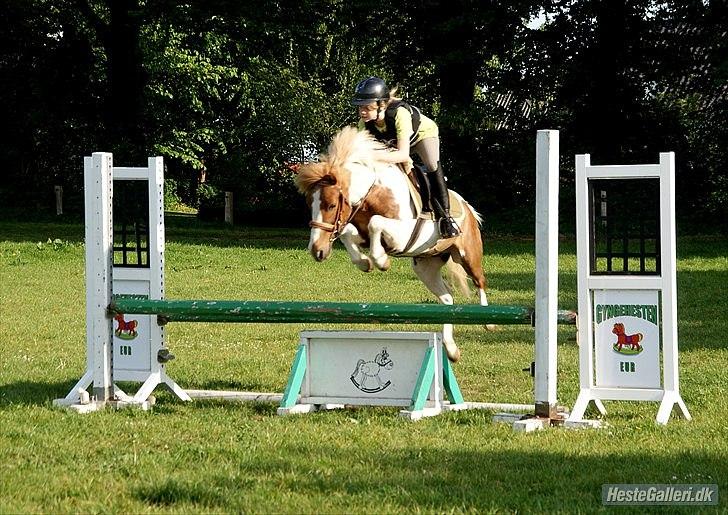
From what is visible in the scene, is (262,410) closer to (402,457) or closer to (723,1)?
(402,457)

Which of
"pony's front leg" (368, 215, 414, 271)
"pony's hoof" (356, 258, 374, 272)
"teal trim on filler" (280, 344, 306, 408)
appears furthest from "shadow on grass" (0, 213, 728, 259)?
"teal trim on filler" (280, 344, 306, 408)

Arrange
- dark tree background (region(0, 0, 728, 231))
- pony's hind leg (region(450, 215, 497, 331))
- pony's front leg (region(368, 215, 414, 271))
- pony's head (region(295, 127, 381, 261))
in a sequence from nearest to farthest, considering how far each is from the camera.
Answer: pony's head (region(295, 127, 381, 261)) → pony's front leg (region(368, 215, 414, 271)) → pony's hind leg (region(450, 215, 497, 331)) → dark tree background (region(0, 0, 728, 231))

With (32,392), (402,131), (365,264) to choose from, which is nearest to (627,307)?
(365,264)

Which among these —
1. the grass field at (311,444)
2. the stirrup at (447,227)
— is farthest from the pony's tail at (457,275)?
the stirrup at (447,227)

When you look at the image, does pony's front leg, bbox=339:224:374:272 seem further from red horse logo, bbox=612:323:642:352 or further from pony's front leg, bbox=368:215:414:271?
red horse logo, bbox=612:323:642:352

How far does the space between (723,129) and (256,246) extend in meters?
11.3

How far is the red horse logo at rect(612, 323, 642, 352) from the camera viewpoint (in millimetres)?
7219

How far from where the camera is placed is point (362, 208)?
811cm

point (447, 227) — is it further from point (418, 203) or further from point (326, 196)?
point (326, 196)

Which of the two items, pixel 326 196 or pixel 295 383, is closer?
pixel 295 383

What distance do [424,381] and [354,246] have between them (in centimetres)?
127

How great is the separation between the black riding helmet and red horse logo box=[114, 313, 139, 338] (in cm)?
216

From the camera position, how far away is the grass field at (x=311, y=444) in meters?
4.93

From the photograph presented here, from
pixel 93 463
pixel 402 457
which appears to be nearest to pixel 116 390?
pixel 93 463
